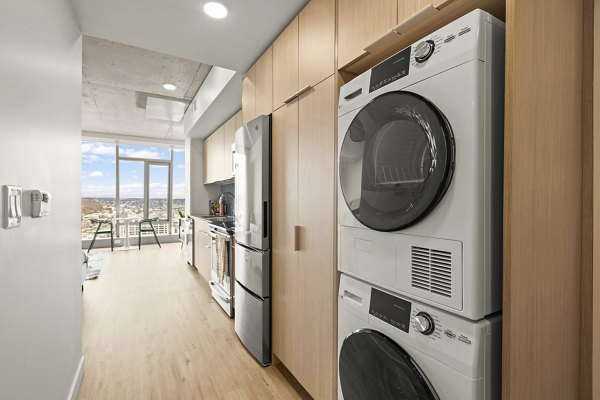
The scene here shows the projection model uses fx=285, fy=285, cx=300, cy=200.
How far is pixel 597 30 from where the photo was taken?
980mm

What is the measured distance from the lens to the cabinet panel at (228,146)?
3.97 metres

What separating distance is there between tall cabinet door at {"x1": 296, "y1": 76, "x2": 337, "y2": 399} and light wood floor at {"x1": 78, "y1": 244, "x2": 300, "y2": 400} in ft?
1.35

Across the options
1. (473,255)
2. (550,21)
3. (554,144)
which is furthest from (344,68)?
(473,255)

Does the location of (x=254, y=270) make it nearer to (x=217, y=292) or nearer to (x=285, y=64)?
(x=217, y=292)

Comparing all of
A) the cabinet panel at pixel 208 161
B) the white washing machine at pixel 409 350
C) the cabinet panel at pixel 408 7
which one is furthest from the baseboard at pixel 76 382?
the cabinet panel at pixel 208 161

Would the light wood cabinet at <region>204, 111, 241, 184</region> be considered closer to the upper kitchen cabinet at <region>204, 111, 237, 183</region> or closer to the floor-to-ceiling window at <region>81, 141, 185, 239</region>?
the upper kitchen cabinet at <region>204, 111, 237, 183</region>

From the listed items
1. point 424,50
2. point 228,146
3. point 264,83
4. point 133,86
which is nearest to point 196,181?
point 228,146

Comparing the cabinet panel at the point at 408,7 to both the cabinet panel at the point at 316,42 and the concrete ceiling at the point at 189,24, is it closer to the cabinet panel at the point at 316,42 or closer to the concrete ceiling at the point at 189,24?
the cabinet panel at the point at 316,42

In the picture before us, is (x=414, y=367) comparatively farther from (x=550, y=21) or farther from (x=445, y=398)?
(x=550, y=21)

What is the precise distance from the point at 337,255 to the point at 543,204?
81 cm

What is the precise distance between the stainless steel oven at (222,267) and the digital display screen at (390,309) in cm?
195

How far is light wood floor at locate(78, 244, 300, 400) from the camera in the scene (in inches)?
71.7

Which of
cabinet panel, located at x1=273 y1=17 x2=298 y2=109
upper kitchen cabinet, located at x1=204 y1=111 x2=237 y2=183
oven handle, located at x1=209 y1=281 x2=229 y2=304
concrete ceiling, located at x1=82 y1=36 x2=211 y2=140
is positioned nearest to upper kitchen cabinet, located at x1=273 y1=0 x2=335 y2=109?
cabinet panel, located at x1=273 y1=17 x2=298 y2=109

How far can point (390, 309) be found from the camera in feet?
3.45
